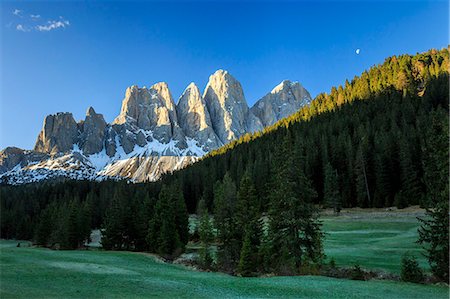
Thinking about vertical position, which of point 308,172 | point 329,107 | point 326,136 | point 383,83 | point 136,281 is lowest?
point 136,281

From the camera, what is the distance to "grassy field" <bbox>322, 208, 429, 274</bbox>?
103 ft

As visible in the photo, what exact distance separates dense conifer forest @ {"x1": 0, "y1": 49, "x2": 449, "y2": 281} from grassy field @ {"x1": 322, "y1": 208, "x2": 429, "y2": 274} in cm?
328

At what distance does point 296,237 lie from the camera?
31484mm

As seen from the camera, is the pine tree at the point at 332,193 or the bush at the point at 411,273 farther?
the pine tree at the point at 332,193

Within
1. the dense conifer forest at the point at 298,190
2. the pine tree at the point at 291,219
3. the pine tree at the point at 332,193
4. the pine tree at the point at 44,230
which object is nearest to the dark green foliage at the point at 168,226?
the dense conifer forest at the point at 298,190

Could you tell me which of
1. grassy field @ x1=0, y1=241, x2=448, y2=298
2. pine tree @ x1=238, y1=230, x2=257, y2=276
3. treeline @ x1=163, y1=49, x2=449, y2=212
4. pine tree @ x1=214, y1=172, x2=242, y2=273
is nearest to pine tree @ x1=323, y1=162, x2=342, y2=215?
treeline @ x1=163, y1=49, x2=449, y2=212

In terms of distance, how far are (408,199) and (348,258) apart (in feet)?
140

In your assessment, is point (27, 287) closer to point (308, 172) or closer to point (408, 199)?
point (408, 199)

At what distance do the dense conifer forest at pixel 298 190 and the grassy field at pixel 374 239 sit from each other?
10.7 feet

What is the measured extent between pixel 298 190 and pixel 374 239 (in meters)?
18.4

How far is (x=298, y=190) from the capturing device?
32.7 metres

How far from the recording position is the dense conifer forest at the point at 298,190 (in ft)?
102

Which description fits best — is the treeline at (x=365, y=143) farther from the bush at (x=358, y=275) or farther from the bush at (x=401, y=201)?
the bush at (x=358, y=275)

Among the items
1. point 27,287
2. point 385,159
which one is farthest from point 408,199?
point 27,287
